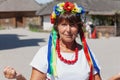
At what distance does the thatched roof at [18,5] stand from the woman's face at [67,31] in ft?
209

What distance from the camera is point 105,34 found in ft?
125

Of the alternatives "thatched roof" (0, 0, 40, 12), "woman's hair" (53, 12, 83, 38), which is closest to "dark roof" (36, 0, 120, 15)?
"thatched roof" (0, 0, 40, 12)

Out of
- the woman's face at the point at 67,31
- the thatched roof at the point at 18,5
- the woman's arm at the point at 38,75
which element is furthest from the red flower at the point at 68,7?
the thatched roof at the point at 18,5

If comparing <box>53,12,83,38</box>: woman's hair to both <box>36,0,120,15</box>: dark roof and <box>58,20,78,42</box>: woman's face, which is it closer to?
<box>58,20,78,42</box>: woman's face

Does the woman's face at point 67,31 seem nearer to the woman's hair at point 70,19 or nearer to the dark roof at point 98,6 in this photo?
the woman's hair at point 70,19

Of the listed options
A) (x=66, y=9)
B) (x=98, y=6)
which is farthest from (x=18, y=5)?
(x=66, y=9)

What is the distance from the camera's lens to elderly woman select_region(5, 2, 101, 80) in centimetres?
365

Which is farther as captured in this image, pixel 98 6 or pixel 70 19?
pixel 98 6

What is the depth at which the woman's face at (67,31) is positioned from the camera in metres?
3.70

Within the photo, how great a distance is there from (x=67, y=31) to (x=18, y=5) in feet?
218

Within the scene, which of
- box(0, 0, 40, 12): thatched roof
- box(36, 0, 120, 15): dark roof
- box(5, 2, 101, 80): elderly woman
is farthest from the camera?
box(0, 0, 40, 12): thatched roof

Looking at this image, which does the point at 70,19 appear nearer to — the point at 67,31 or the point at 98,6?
the point at 67,31

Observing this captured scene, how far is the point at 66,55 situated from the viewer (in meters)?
3.72

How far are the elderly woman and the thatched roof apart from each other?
209 feet
